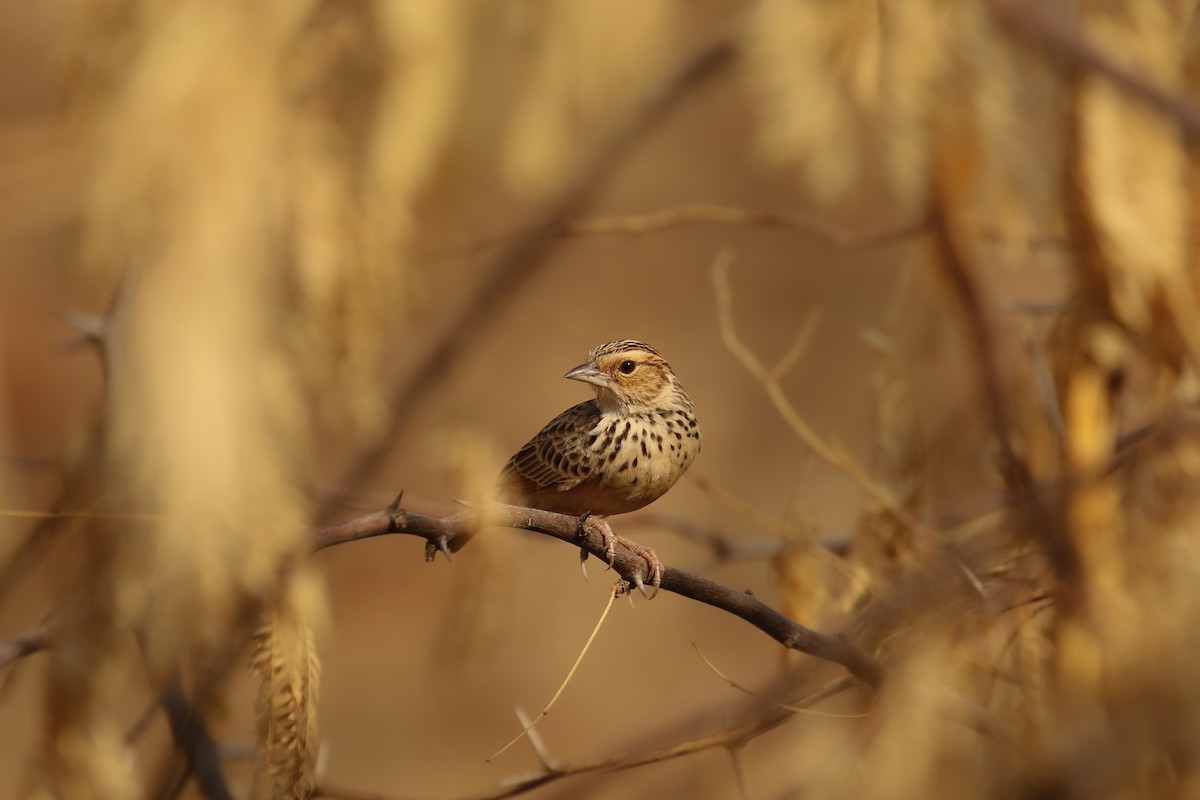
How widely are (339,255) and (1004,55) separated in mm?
1420

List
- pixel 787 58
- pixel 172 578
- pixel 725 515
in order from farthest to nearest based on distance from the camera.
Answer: pixel 725 515, pixel 787 58, pixel 172 578

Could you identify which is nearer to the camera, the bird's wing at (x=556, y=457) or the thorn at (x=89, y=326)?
the thorn at (x=89, y=326)

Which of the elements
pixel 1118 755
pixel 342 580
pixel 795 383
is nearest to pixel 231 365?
pixel 1118 755

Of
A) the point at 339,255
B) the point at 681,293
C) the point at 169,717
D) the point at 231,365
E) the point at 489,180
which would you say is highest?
the point at 681,293

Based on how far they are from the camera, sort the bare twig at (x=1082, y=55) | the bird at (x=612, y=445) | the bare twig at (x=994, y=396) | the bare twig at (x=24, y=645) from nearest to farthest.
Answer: the bare twig at (x=994, y=396)
the bare twig at (x=1082, y=55)
the bare twig at (x=24, y=645)
the bird at (x=612, y=445)

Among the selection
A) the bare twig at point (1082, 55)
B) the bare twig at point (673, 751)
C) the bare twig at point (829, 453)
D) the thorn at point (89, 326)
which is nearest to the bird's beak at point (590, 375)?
the bare twig at point (829, 453)

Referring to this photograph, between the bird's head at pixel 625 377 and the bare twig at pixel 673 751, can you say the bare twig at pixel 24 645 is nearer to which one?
the bare twig at pixel 673 751

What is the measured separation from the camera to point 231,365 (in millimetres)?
1780

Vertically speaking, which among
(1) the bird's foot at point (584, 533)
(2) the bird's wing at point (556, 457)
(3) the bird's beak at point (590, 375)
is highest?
A: (3) the bird's beak at point (590, 375)

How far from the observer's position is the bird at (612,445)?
4609 mm

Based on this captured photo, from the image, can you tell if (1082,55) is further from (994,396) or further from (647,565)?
(647,565)

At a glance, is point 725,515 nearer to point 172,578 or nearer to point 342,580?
point 342,580

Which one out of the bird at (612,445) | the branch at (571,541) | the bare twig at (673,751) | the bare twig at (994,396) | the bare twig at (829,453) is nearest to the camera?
the bare twig at (994,396)

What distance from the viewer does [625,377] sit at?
200 inches
